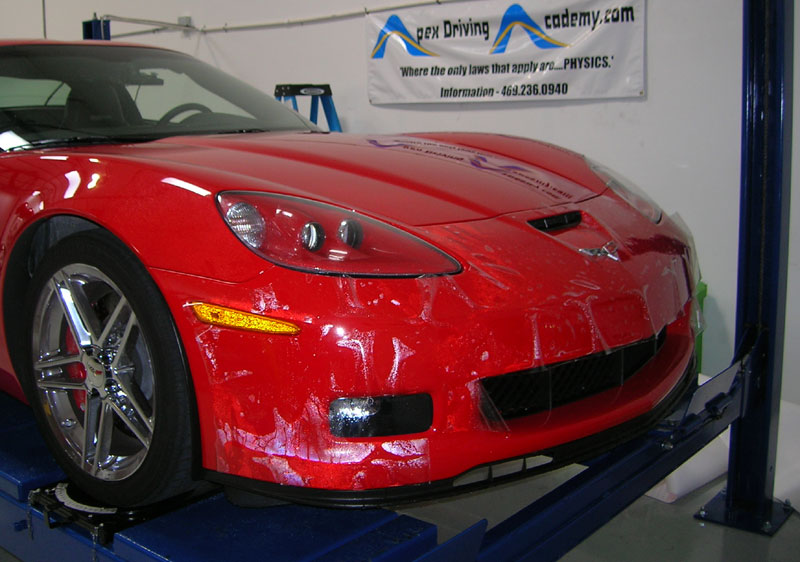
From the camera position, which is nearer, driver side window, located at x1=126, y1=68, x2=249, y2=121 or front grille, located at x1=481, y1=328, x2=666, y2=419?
front grille, located at x1=481, y1=328, x2=666, y2=419

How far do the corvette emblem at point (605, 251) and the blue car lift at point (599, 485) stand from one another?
19.7 inches

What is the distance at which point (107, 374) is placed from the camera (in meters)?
1.57

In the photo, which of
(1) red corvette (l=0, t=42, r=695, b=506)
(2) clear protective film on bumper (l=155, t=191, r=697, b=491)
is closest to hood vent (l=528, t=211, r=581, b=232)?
(1) red corvette (l=0, t=42, r=695, b=506)

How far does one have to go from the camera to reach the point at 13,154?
189cm

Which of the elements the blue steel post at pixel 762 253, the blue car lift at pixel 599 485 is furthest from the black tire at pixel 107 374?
the blue steel post at pixel 762 253

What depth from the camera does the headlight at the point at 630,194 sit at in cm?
→ 191

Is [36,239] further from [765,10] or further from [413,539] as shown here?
[765,10]

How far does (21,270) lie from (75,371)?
0.86ft

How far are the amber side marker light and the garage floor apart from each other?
1.18 meters

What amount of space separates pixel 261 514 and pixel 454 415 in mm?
520

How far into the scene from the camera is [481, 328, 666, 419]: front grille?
1.40 m

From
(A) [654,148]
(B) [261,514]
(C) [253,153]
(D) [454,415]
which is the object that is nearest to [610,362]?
(D) [454,415]

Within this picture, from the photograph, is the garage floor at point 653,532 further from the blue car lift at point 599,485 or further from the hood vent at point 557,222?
the hood vent at point 557,222

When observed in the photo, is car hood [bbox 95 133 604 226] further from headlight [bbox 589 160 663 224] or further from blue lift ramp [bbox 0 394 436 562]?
blue lift ramp [bbox 0 394 436 562]
